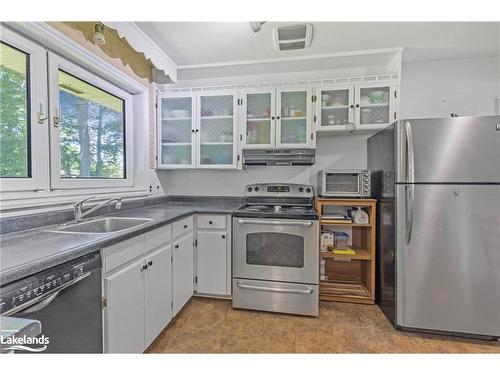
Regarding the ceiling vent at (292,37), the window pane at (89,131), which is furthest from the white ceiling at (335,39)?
the window pane at (89,131)

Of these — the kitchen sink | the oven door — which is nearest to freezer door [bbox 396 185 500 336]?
the oven door

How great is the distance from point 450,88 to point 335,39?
4.53 ft

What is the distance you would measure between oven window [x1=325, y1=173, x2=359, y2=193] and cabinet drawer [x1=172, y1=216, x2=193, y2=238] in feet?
4.38

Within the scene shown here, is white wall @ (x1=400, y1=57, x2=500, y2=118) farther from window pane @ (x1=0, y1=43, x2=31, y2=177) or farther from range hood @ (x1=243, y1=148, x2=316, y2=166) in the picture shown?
window pane @ (x1=0, y1=43, x2=31, y2=177)

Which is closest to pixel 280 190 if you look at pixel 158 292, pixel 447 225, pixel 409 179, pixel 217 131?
pixel 217 131

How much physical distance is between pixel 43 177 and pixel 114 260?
80cm

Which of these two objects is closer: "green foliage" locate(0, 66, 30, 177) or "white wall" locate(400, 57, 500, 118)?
"green foliage" locate(0, 66, 30, 177)

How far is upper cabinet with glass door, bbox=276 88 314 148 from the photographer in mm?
2482

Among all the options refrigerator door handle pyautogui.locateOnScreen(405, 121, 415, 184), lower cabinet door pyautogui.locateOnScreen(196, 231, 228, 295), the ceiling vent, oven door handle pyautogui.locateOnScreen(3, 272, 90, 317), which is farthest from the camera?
lower cabinet door pyautogui.locateOnScreen(196, 231, 228, 295)

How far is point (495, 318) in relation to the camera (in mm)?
1767

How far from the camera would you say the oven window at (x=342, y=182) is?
2.38 meters

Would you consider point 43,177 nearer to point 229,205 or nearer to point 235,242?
point 235,242

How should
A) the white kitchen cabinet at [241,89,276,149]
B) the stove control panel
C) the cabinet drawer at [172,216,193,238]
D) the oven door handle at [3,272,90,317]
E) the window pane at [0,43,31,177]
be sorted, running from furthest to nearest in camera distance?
the stove control panel, the white kitchen cabinet at [241,89,276,149], the cabinet drawer at [172,216,193,238], the window pane at [0,43,31,177], the oven door handle at [3,272,90,317]

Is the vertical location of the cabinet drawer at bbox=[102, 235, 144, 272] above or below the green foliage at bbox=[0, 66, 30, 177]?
below
